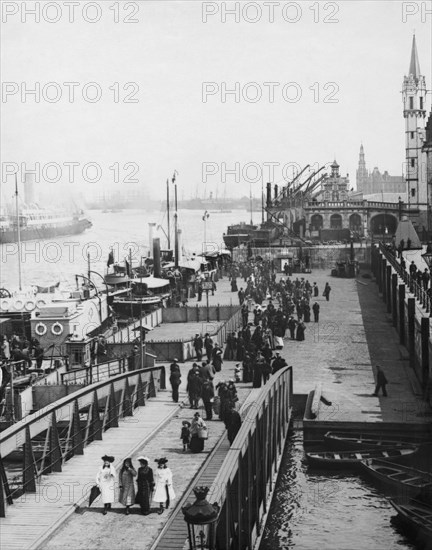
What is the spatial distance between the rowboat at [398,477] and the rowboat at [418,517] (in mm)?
479

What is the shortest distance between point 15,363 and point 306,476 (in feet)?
36.2

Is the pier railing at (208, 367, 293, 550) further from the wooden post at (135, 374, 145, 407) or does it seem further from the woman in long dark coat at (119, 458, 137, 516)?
the wooden post at (135, 374, 145, 407)

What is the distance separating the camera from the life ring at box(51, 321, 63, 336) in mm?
35375

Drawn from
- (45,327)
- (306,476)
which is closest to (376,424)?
(306,476)

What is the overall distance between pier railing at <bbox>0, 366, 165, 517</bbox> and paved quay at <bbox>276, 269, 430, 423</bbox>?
5722 mm

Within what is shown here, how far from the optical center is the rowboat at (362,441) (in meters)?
24.3

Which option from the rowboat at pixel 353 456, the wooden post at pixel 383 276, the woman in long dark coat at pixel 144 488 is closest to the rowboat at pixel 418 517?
the rowboat at pixel 353 456

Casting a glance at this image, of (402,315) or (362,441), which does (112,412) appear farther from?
(402,315)

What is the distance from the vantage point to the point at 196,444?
19.6 meters

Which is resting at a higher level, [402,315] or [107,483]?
[402,315]

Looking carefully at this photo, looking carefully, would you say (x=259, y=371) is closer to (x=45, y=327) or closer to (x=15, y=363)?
(x=15, y=363)

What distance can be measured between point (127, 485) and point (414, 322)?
21.1 meters

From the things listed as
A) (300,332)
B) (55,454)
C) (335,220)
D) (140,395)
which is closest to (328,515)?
(140,395)

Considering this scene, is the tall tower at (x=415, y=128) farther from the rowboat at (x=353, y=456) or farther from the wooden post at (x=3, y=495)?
the wooden post at (x=3, y=495)
